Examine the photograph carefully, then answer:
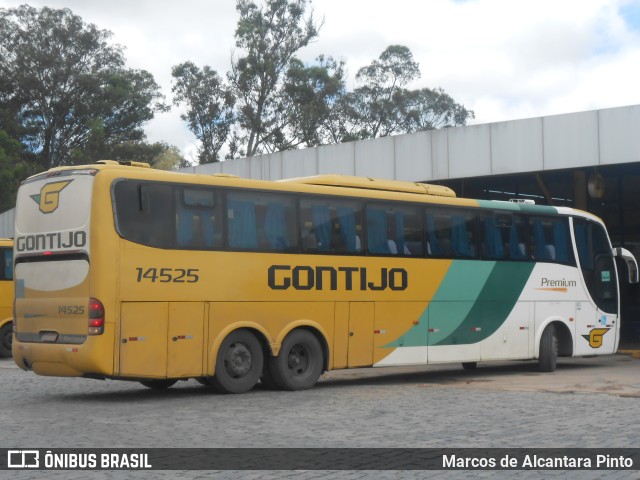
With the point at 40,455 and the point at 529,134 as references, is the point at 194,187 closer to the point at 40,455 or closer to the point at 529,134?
the point at 40,455

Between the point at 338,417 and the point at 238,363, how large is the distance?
12.2 ft

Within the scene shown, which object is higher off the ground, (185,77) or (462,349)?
(185,77)

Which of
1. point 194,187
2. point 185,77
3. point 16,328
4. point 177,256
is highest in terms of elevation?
point 185,77

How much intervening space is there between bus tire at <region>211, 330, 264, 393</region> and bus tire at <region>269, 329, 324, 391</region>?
0.32 metres

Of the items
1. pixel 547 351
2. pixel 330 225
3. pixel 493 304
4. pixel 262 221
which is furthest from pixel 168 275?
pixel 547 351

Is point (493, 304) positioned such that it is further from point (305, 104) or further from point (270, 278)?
point (305, 104)

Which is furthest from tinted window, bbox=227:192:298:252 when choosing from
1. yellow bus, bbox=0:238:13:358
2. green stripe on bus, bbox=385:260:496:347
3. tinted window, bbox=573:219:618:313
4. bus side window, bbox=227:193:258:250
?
yellow bus, bbox=0:238:13:358

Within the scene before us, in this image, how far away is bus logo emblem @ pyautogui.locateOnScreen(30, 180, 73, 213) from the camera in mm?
14703

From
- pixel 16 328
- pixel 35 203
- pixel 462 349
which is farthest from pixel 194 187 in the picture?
pixel 462 349

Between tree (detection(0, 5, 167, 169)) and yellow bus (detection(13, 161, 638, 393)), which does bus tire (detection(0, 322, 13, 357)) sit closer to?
yellow bus (detection(13, 161, 638, 393))

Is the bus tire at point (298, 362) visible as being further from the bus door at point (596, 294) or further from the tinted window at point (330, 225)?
the bus door at point (596, 294)

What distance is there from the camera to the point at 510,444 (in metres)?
9.80

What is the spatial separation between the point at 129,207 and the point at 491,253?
7585 mm

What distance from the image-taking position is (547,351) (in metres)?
20.3
